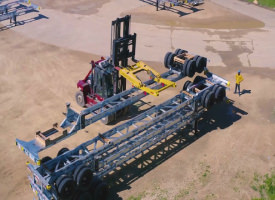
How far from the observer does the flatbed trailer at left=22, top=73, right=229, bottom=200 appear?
44.9 feet

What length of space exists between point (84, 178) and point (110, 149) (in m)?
2.05

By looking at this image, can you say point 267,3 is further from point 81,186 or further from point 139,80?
point 81,186

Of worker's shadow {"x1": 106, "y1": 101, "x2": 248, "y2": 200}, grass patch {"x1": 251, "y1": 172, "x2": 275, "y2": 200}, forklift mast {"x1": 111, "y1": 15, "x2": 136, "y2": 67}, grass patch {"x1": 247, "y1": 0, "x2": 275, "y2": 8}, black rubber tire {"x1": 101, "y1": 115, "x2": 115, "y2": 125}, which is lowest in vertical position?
grass patch {"x1": 251, "y1": 172, "x2": 275, "y2": 200}

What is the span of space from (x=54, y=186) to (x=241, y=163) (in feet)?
29.2

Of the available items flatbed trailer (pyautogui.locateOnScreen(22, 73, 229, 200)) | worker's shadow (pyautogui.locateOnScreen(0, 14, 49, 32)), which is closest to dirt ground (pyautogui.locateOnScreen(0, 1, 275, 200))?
flatbed trailer (pyautogui.locateOnScreen(22, 73, 229, 200))

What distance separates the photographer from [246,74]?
2548 centimetres

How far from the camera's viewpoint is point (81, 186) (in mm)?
Result: 13953

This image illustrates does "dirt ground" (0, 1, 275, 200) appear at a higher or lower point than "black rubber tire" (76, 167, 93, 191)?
lower

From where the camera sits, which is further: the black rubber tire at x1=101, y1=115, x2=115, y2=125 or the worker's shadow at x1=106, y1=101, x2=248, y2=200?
the black rubber tire at x1=101, y1=115, x2=115, y2=125

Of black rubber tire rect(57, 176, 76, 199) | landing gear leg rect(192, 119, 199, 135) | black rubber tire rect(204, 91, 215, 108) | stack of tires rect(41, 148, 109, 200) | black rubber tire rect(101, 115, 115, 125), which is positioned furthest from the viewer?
black rubber tire rect(101, 115, 115, 125)

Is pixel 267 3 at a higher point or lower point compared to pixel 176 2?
lower

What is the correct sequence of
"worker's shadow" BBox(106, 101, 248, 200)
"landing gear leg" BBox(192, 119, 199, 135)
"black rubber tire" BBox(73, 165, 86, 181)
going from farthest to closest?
"landing gear leg" BBox(192, 119, 199, 135)
"worker's shadow" BBox(106, 101, 248, 200)
"black rubber tire" BBox(73, 165, 86, 181)

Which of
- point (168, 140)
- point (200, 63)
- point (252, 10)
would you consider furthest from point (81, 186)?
point (252, 10)

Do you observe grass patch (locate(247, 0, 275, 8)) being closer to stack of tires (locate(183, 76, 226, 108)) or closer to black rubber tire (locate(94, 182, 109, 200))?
stack of tires (locate(183, 76, 226, 108))
